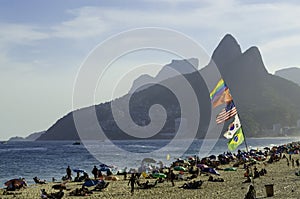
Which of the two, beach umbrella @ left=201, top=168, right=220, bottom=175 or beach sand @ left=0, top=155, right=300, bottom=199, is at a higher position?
beach umbrella @ left=201, top=168, right=220, bottom=175

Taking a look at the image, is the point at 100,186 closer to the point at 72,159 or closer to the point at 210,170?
the point at 210,170

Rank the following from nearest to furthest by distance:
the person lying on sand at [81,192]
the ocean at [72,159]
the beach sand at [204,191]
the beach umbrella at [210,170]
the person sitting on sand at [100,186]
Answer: the beach sand at [204,191]
the person lying on sand at [81,192]
the person sitting on sand at [100,186]
the beach umbrella at [210,170]
the ocean at [72,159]

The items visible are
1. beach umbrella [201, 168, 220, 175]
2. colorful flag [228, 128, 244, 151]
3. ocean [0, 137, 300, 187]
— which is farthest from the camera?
ocean [0, 137, 300, 187]

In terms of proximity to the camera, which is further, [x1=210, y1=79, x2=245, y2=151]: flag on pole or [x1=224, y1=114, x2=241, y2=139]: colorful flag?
[x1=224, y1=114, x2=241, y2=139]: colorful flag

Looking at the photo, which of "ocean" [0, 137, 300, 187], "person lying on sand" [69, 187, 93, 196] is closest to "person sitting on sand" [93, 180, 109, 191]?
"person lying on sand" [69, 187, 93, 196]

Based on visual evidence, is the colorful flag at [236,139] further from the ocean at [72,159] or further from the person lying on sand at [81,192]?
the ocean at [72,159]

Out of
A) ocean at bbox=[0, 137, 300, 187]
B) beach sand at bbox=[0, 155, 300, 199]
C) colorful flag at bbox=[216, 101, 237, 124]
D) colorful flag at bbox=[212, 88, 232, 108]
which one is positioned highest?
colorful flag at bbox=[212, 88, 232, 108]

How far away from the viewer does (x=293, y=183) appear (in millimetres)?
29562

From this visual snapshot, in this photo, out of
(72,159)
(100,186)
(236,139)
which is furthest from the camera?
(72,159)

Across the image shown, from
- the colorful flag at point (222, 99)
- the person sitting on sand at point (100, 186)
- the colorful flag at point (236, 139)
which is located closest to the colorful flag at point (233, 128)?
the colorful flag at point (236, 139)

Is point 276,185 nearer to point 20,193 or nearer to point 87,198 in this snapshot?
point 87,198

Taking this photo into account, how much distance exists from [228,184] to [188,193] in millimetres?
4973

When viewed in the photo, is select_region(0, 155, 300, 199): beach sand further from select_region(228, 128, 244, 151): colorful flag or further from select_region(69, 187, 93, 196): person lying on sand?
select_region(228, 128, 244, 151): colorful flag

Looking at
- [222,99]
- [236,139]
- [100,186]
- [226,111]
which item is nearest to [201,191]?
[100,186]
